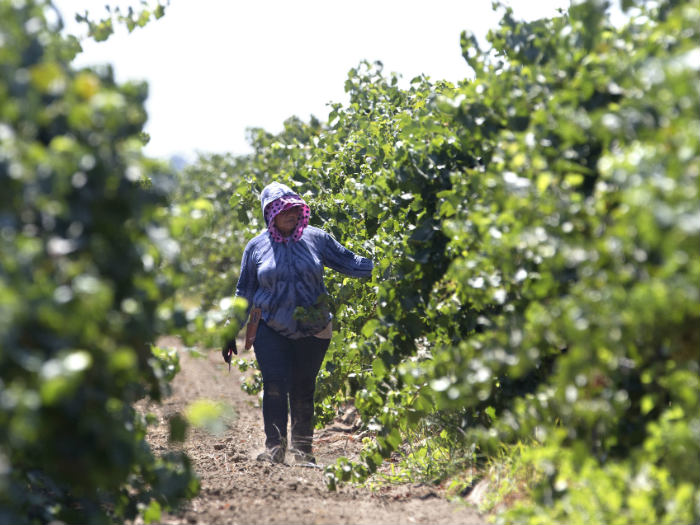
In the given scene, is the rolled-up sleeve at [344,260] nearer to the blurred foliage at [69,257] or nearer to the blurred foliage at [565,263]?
the blurred foliage at [565,263]

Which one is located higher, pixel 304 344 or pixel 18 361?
pixel 304 344

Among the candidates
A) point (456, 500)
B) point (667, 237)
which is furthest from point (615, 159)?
point (456, 500)

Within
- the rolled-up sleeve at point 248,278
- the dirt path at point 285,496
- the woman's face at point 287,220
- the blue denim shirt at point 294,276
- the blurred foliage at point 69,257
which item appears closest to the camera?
the blurred foliage at point 69,257

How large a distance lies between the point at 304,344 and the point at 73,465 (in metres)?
3.50

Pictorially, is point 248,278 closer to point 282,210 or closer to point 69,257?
point 282,210

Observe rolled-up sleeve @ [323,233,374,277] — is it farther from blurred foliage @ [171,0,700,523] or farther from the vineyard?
the vineyard

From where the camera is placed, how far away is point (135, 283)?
9.40ft

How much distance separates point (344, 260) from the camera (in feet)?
20.4

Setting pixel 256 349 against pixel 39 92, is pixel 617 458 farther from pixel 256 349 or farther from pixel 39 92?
pixel 256 349

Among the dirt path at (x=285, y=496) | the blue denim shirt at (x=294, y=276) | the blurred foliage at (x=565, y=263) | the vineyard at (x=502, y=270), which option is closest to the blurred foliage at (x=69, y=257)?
the vineyard at (x=502, y=270)

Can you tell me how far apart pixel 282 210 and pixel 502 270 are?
2788mm

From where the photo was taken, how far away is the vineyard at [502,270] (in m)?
2.50

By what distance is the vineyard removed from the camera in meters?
2.50

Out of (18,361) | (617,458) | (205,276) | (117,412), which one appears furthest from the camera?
(205,276)
